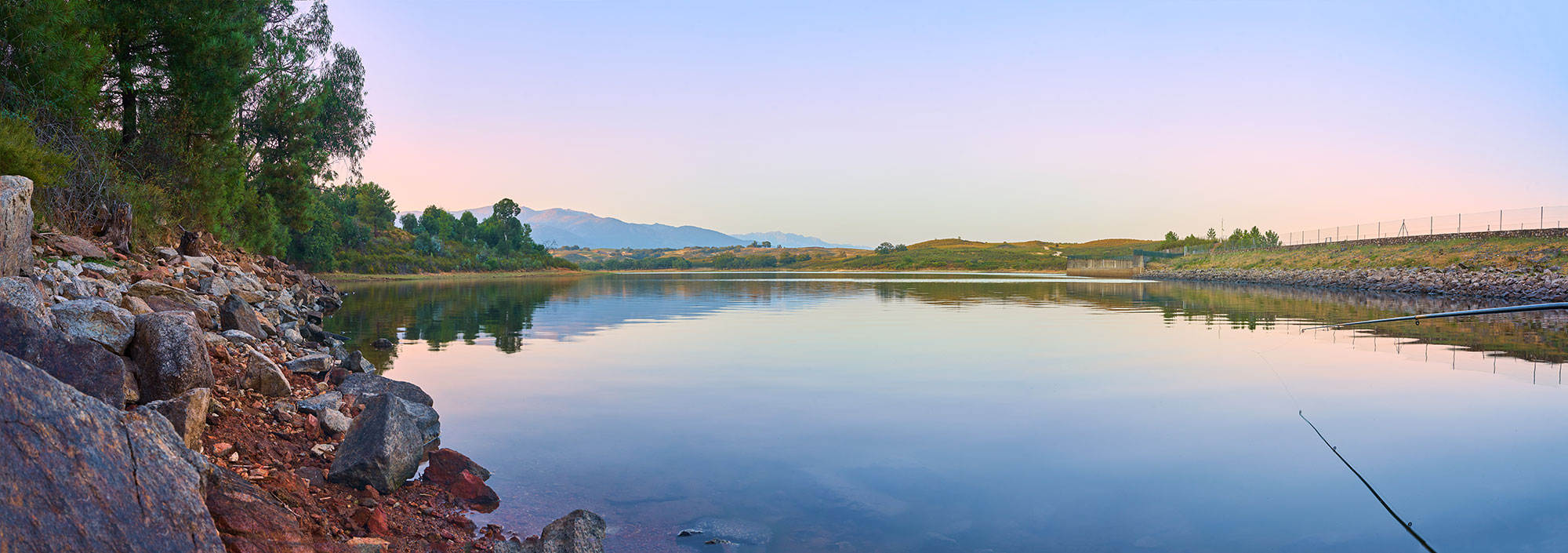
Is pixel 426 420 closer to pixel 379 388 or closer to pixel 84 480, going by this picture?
pixel 379 388

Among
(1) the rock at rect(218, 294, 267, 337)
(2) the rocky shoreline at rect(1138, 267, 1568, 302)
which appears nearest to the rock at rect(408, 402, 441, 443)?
(1) the rock at rect(218, 294, 267, 337)

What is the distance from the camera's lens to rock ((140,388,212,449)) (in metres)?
5.75

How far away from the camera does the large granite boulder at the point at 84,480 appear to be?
345 cm

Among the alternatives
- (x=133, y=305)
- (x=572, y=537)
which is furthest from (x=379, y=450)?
(x=133, y=305)

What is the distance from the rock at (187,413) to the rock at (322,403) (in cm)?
259

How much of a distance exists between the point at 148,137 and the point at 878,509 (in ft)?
80.1

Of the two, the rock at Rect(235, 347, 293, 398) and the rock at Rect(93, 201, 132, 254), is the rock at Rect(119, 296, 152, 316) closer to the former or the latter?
the rock at Rect(235, 347, 293, 398)

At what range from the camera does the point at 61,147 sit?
51.7 ft

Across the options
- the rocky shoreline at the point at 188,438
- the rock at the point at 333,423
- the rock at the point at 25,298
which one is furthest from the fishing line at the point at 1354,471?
the rock at the point at 25,298

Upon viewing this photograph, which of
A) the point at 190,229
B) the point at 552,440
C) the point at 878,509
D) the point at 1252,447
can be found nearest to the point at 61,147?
the point at 190,229

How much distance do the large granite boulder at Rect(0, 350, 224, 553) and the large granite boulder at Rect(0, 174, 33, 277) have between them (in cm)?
618

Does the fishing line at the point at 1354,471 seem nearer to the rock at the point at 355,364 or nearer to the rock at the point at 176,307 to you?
the rock at the point at 176,307

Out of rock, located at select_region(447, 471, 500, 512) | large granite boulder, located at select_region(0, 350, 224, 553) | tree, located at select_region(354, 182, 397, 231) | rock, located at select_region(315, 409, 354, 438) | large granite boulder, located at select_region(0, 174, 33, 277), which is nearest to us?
large granite boulder, located at select_region(0, 350, 224, 553)

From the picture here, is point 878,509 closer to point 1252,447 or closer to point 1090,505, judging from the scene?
point 1090,505
